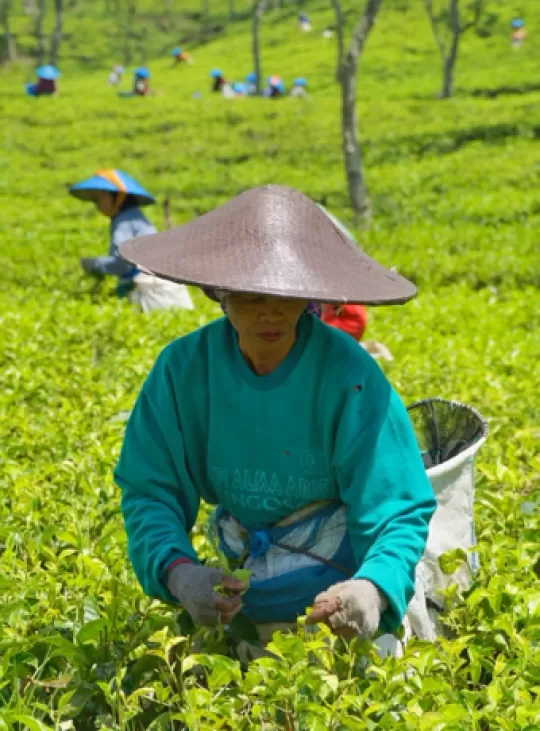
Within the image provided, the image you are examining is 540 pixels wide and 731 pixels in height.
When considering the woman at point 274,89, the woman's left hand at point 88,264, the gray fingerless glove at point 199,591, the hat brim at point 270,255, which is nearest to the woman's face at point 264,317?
the hat brim at point 270,255

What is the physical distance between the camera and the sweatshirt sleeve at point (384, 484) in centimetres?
233

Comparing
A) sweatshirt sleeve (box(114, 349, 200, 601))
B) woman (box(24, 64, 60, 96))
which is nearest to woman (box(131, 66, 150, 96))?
woman (box(24, 64, 60, 96))

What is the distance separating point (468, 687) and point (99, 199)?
5.47 m

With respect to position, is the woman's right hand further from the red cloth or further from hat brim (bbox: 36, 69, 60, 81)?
hat brim (bbox: 36, 69, 60, 81)

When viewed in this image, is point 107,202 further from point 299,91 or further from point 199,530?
point 299,91

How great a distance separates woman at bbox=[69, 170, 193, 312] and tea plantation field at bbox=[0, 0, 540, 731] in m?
0.22

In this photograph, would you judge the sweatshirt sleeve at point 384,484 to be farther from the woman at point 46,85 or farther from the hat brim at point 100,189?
the woman at point 46,85

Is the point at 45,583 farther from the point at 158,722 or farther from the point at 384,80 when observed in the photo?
the point at 384,80

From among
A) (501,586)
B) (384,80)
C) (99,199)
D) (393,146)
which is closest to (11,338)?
(99,199)

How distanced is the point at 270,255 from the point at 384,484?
0.60 metres

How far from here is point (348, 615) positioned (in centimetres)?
220

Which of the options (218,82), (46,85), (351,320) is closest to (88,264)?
(351,320)

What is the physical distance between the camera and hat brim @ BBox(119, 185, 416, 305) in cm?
217

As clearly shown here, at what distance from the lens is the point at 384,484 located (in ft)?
7.76
